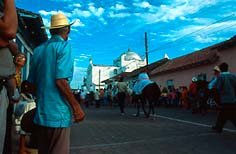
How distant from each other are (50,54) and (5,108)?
2.76 feet

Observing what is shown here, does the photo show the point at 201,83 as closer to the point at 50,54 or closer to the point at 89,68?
the point at 50,54

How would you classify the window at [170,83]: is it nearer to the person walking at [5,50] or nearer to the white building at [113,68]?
the person walking at [5,50]

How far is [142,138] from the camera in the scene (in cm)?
782

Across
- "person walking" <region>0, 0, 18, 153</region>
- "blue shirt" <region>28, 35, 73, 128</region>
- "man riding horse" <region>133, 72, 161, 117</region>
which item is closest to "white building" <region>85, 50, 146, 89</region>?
"man riding horse" <region>133, 72, 161, 117</region>

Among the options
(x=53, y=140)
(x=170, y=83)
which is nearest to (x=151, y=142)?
(x=53, y=140)

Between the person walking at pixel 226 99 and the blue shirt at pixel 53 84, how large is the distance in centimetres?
614

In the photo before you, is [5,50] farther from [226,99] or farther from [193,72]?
[193,72]

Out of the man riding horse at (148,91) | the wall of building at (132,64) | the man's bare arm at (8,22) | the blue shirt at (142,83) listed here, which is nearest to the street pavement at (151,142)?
the man's bare arm at (8,22)

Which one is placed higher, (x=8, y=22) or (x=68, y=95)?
(x=8, y=22)

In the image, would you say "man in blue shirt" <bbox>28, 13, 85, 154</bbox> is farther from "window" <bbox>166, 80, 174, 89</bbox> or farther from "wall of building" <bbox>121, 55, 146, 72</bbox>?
"wall of building" <bbox>121, 55, 146, 72</bbox>

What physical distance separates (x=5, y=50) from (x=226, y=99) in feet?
23.0

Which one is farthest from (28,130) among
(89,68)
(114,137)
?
(89,68)

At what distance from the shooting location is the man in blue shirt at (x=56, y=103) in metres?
3.17

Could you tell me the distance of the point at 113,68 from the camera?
97.2 metres
